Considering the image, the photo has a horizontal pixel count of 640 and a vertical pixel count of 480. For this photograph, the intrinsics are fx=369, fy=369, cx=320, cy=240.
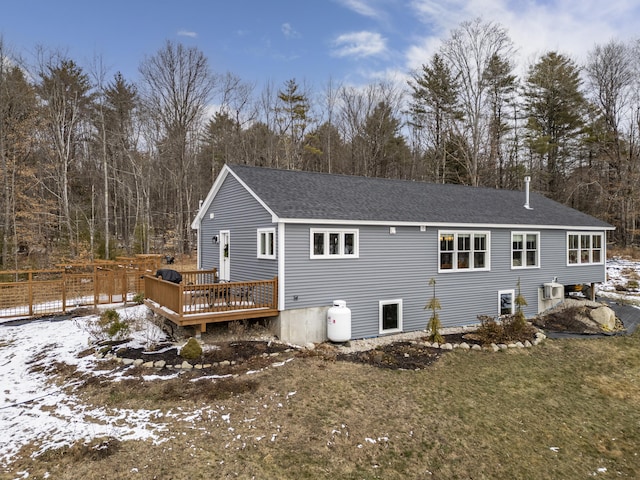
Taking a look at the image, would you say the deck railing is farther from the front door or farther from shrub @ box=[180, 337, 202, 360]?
the front door

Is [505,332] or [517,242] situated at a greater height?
[517,242]

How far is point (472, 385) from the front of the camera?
7.50 meters

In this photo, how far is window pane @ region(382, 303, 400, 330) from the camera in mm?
11031

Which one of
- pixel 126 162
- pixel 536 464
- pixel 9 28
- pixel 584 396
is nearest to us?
pixel 536 464

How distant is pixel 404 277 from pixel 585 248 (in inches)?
382

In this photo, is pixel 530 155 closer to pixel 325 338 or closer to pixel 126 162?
pixel 325 338

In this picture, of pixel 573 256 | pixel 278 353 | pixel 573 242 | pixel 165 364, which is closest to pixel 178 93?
pixel 165 364

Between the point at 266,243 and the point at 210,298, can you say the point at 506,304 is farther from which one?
the point at 210,298

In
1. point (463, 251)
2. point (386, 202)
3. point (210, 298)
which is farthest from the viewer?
point (463, 251)

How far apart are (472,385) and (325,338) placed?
3913 millimetres

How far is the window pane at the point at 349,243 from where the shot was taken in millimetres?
10359

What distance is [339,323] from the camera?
9633 millimetres

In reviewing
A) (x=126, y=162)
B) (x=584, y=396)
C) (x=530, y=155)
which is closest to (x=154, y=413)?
(x=584, y=396)

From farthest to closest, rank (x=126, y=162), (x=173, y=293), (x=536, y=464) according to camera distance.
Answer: (x=126, y=162)
(x=173, y=293)
(x=536, y=464)
